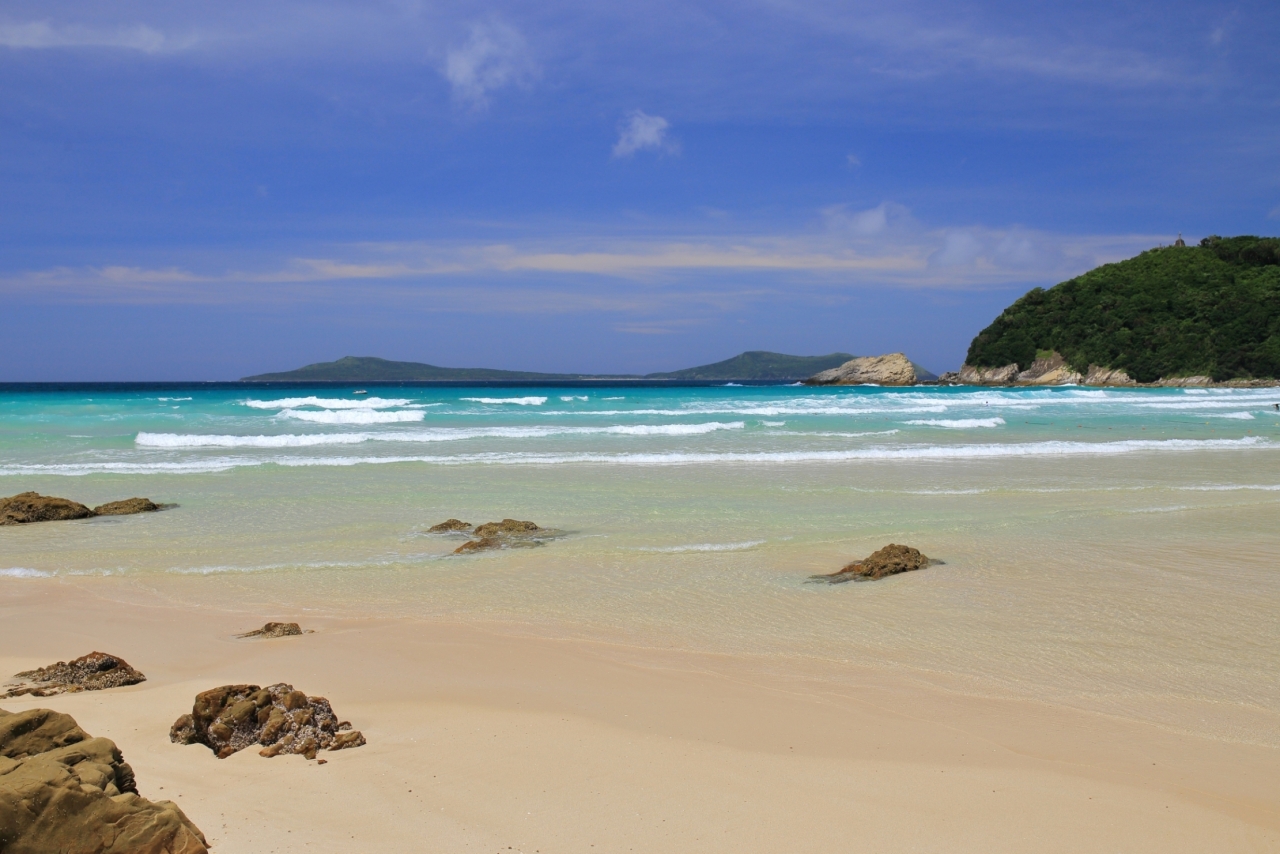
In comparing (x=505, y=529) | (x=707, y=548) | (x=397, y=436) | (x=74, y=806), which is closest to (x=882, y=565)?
(x=707, y=548)

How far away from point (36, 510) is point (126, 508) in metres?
1.00

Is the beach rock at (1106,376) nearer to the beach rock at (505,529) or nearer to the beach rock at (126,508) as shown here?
the beach rock at (505,529)

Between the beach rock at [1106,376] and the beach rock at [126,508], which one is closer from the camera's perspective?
the beach rock at [126,508]

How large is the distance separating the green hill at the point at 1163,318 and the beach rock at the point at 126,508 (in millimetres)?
85940

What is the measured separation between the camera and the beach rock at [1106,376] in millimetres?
78375

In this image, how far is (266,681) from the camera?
181 inches

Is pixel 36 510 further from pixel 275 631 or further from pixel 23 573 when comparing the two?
pixel 275 631

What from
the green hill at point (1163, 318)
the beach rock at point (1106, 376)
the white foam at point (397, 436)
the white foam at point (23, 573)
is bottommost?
the white foam at point (23, 573)

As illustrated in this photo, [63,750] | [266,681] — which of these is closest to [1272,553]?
[266,681]

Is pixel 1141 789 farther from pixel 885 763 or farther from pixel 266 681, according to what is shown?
pixel 266 681

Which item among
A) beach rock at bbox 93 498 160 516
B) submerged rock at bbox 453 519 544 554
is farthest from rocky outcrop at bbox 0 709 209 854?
beach rock at bbox 93 498 160 516

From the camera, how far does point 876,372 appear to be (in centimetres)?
10212

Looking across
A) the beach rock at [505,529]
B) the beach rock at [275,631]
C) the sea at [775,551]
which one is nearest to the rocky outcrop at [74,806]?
the beach rock at [275,631]

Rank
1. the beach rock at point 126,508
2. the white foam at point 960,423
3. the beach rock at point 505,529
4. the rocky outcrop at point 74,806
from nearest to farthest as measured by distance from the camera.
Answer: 1. the rocky outcrop at point 74,806
2. the beach rock at point 505,529
3. the beach rock at point 126,508
4. the white foam at point 960,423
